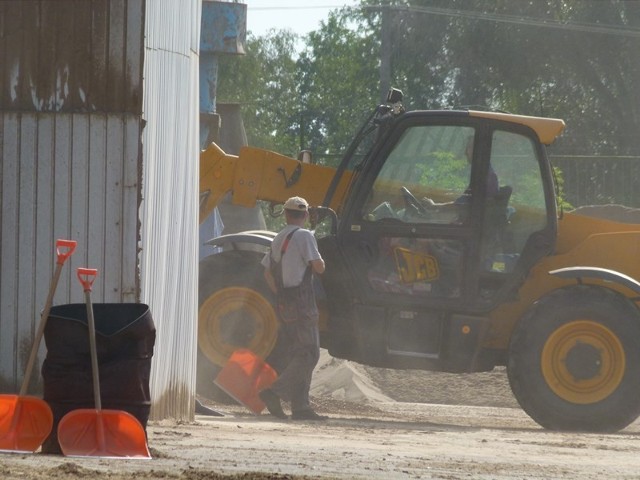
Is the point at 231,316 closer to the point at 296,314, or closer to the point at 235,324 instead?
the point at 235,324

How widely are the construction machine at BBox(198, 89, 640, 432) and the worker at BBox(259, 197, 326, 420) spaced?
1.78ft

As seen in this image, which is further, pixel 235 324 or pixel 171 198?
pixel 235 324

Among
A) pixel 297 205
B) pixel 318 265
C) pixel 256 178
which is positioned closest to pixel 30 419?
pixel 318 265

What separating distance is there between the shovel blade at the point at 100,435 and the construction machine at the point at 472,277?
15.1ft

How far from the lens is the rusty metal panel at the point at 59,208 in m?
9.50

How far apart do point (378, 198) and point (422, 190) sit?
0.38 m

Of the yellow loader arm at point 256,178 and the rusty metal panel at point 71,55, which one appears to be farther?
the yellow loader arm at point 256,178

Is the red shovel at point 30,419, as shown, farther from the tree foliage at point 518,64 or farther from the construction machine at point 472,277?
the tree foliage at point 518,64

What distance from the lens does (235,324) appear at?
41.3 feet

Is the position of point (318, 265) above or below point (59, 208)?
below

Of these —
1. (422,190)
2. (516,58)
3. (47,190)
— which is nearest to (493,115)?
(422,190)

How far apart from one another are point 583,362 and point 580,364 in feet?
0.10

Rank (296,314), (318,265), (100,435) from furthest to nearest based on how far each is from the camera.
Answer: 1. (296,314)
2. (318,265)
3. (100,435)

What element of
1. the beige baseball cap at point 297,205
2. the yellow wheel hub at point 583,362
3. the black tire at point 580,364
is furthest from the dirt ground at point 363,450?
the beige baseball cap at point 297,205
